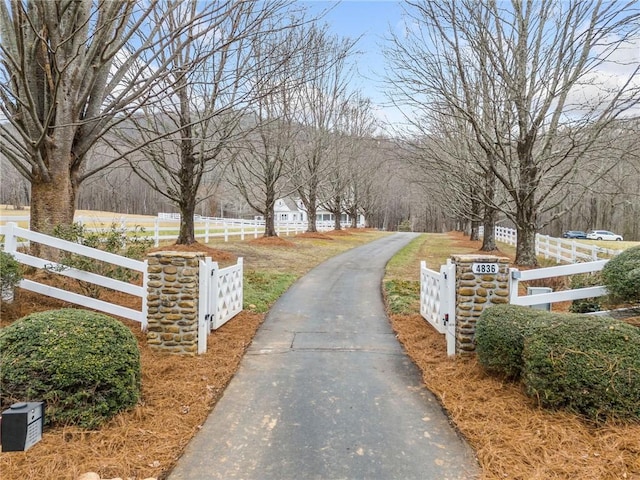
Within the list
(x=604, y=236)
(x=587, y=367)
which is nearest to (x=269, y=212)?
(x=587, y=367)

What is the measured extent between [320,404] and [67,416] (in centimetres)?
208

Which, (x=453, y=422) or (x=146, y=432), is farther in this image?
(x=453, y=422)

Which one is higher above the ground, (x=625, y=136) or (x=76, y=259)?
(x=625, y=136)

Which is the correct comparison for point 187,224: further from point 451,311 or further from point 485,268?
point 485,268

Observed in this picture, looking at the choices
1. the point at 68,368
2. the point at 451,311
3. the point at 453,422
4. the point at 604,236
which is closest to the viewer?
the point at 68,368

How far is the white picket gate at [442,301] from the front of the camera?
4891 mm

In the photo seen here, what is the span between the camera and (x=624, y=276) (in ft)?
13.9

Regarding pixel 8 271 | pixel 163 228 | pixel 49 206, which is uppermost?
pixel 49 206

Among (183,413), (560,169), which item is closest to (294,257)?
(560,169)

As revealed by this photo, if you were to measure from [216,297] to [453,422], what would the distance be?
11.6 ft

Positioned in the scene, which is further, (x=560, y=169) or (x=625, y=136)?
(x=560, y=169)

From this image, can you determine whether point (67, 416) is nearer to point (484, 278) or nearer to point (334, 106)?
point (484, 278)

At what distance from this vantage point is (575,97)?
354 inches

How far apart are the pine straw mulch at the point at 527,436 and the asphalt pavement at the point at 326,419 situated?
165mm
